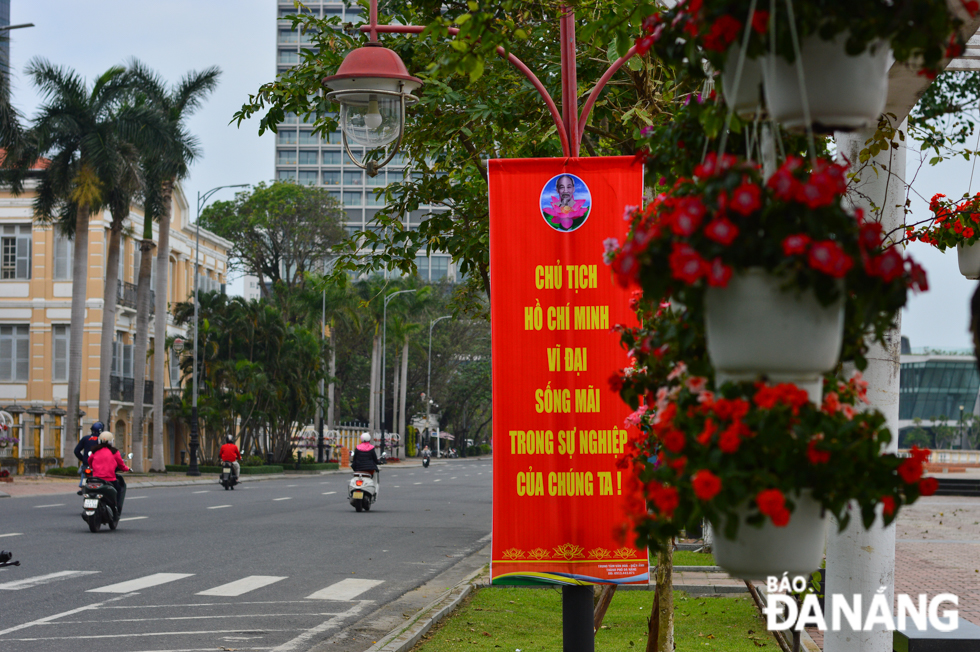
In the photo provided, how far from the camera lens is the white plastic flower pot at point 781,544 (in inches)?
89.0

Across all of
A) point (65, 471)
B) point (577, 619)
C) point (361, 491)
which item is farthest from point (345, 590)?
point (65, 471)

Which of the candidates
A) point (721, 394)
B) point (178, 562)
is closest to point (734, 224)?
point (721, 394)

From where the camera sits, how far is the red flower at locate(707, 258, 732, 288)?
2100mm

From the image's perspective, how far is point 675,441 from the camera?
2.23 meters

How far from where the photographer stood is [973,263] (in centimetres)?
674

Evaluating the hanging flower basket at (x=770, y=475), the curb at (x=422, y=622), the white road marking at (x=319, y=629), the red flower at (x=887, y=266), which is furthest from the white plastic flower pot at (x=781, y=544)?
the white road marking at (x=319, y=629)

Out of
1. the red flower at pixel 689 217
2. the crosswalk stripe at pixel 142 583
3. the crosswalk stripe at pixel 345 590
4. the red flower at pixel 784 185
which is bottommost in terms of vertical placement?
the crosswalk stripe at pixel 345 590

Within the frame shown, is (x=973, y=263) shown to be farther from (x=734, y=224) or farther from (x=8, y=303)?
(x=8, y=303)

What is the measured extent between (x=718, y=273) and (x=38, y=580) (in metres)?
11.6

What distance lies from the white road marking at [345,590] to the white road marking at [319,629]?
1.22 feet

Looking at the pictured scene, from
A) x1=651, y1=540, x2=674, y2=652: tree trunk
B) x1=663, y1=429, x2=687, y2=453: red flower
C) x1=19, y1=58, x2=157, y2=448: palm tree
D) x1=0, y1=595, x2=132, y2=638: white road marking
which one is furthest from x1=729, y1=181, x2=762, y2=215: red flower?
x1=19, y1=58, x2=157, y2=448: palm tree

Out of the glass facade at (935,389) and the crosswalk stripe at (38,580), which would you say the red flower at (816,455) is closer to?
the crosswalk stripe at (38,580)

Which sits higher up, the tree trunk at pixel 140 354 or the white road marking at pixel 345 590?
the tree trunk at pixel 140 354

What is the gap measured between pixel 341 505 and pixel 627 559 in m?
20.4
